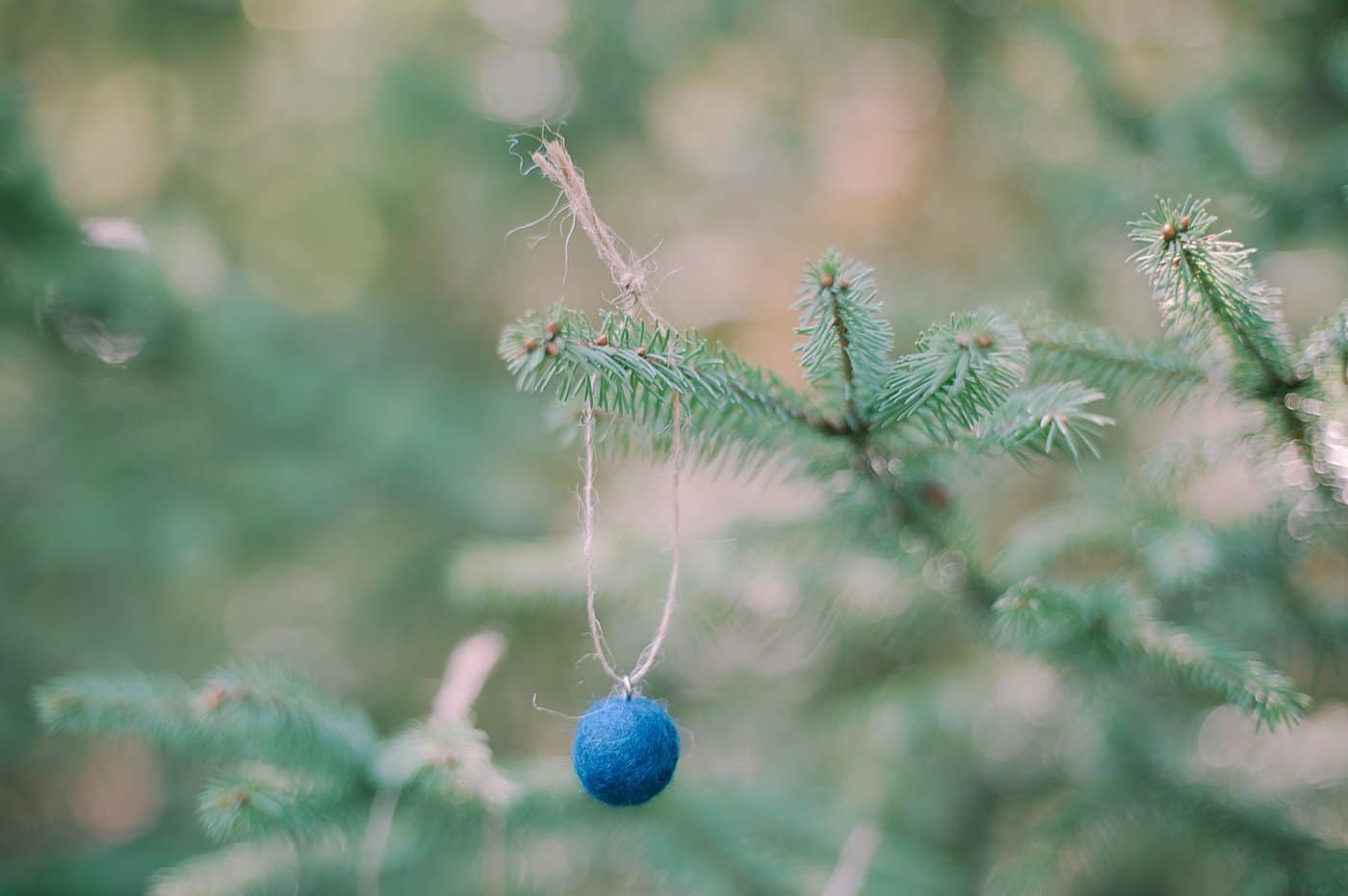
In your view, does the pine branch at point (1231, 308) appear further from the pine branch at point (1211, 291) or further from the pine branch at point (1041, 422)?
the pine branch at point (1041, 422)

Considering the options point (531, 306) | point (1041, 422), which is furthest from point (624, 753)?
point (531, 306)

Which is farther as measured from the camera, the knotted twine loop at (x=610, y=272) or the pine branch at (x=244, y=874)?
the pine branch at (x=244, y=874)

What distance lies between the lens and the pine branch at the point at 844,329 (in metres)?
0.61

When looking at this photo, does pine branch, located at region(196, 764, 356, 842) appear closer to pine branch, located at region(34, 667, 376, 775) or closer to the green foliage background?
pine branch, located at region(34, 667, 376, 775)

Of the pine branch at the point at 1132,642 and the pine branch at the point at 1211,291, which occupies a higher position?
the pine branch at the point at 1211,291

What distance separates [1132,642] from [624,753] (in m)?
0.49

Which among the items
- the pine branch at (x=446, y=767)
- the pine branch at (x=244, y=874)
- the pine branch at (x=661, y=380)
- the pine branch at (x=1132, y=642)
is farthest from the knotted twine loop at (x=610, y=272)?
the pine branch at (x=244, y=874)

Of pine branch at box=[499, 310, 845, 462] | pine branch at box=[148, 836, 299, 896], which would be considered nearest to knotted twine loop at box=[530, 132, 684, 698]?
pine branch at box=[499, 310, 845, 462]

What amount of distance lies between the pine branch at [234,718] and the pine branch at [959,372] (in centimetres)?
65

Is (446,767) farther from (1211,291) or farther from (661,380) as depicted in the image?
(1211,291)

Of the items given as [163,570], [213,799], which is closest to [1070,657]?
[213,799]

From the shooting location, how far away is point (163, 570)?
75.6 inches

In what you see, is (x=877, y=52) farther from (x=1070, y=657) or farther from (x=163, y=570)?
(x=163, y=570)

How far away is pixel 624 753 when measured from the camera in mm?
673
